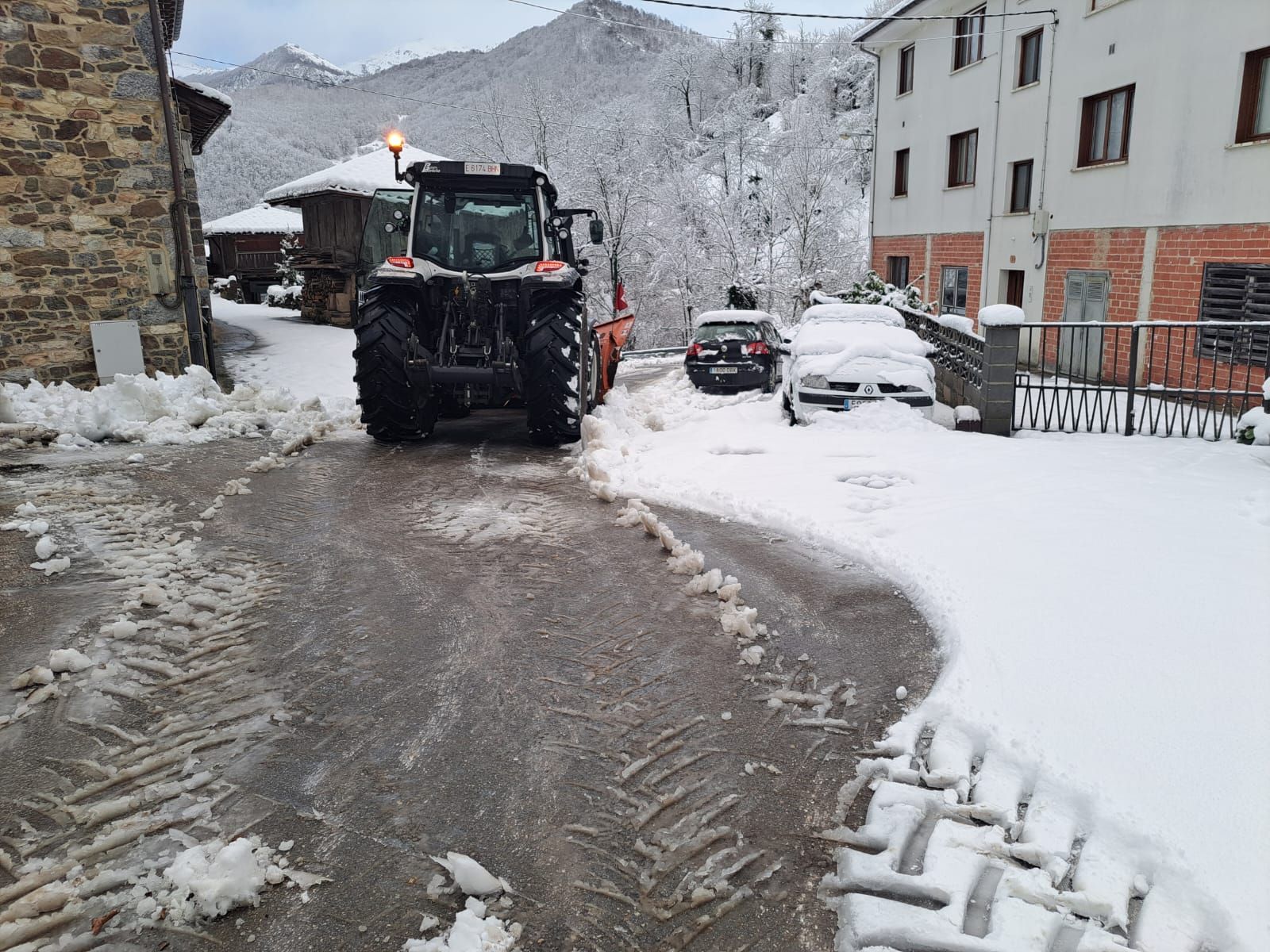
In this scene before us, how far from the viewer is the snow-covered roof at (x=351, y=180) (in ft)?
75.5

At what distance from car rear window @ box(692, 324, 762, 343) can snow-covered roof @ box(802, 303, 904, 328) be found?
1920 millimetres

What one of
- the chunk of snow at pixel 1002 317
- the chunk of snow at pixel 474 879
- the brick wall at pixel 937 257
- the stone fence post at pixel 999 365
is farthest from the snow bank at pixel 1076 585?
the brick wall at pixel 937 257

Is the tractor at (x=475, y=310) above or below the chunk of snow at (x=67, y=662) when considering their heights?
above

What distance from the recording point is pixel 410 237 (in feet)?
30.1

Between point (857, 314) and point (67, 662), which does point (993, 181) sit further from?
point (67, 662)

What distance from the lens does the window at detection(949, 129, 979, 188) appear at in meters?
19.1

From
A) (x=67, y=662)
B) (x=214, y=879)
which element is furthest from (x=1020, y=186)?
(x=214, y=879)

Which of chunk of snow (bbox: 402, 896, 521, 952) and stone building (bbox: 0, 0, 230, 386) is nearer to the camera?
chunk of snow (bbox: 402, 896, 521, 952)

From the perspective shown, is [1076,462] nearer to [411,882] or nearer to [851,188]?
[411,882]

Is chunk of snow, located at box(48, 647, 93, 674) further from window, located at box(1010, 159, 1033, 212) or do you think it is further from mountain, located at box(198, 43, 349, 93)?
mountain, located at box(198, 43, 349, 93)

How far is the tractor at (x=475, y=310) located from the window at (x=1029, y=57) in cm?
1192

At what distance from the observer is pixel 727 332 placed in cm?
1445

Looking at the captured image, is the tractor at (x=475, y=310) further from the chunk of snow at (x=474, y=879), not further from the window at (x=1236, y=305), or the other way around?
the window at (x=1236, y=305)

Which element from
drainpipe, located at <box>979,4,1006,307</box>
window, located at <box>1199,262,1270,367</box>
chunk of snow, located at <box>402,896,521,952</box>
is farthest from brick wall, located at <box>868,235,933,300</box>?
chunk of snow, located at <box>402,896,521,952</box>
